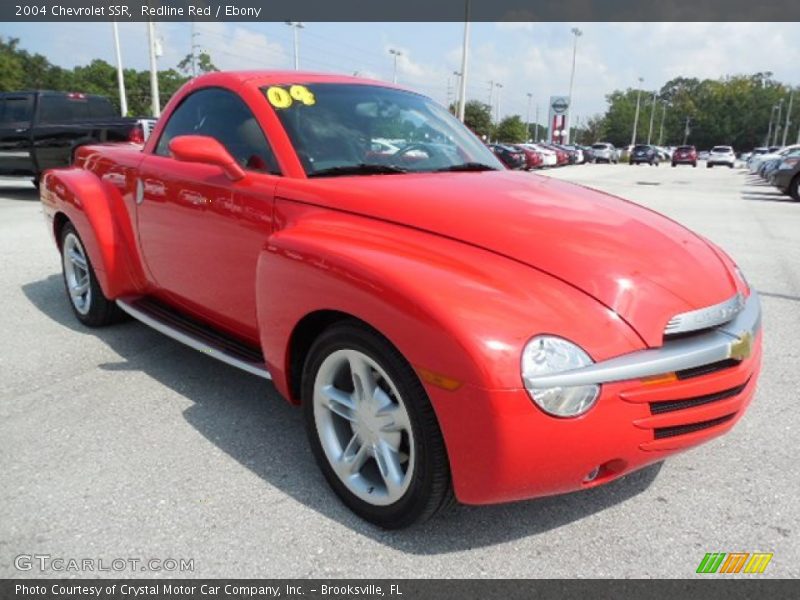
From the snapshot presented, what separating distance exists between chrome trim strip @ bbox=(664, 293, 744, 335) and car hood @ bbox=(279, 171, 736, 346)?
0.02 meters

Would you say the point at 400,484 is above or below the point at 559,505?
above

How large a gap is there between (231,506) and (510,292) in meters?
1.38

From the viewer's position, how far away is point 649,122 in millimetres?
123062

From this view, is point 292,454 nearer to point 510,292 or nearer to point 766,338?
point 510,292

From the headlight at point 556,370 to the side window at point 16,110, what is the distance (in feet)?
42.3

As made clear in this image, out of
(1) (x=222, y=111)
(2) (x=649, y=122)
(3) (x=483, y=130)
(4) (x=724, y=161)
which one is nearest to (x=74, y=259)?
(1) (x=222, y=111)

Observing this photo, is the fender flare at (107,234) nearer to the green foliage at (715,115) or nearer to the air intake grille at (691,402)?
the air intake grille at (691,402)

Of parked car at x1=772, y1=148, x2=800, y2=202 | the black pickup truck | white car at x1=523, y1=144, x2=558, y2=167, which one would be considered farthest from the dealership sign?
the black pickup truck

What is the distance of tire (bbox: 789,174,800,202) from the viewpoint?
16.3 m

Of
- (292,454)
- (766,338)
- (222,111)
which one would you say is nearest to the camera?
(292,454)

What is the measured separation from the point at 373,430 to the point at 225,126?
6.07 ft

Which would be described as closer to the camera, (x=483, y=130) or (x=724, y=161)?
(x=724, y=161)

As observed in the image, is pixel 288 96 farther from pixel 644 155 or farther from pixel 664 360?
pixel 644 155
